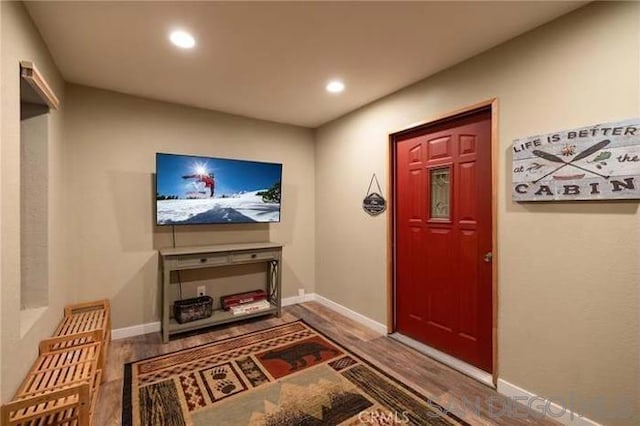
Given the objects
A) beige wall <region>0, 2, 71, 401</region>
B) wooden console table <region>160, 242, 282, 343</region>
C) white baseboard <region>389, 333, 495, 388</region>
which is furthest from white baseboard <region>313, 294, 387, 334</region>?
beige wall <region>0, 2, 71, 401</region>

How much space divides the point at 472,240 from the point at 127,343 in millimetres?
3255

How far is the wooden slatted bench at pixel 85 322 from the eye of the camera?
205 centimetres

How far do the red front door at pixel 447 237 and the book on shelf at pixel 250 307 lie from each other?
1496mm

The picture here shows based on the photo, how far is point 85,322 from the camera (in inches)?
93.0

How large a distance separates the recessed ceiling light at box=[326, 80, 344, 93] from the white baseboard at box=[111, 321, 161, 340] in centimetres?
298

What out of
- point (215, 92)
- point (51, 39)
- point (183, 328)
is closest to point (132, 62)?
point (51, 39)

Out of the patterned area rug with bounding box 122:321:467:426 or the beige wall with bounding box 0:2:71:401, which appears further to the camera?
the patterned area rug with bounding box 122:321:467:426

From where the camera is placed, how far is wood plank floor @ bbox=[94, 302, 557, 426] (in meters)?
1.84

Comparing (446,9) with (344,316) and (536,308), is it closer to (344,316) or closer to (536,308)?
(536,308)

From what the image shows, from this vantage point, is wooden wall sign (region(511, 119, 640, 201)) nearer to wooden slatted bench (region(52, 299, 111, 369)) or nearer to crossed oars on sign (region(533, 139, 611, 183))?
crossed oars on sign (region(533, 139, 611, 183))

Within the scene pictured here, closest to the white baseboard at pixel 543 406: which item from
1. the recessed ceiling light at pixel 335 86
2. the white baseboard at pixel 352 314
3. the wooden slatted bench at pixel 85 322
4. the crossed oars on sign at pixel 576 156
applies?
the white baseboard at pixel 352 314

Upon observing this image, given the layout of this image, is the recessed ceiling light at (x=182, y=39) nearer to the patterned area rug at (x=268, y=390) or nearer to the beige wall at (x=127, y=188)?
the beige wall at (x=127, y=188)

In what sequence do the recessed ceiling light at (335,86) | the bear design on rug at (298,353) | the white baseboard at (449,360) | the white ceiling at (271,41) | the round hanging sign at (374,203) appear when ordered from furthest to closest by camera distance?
the round hanging sign at (374,203)
the recessed ceiling light at (335,86)
the bear design on rug at (298,353)
the white baseboard at (449,360)
the white ceiling at (271,41)

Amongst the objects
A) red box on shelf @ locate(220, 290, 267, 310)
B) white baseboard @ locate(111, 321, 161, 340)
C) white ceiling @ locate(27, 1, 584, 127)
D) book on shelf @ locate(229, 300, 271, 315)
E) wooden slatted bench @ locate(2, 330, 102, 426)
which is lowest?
white baseboard @ locate(111, 321, 161, 340)
